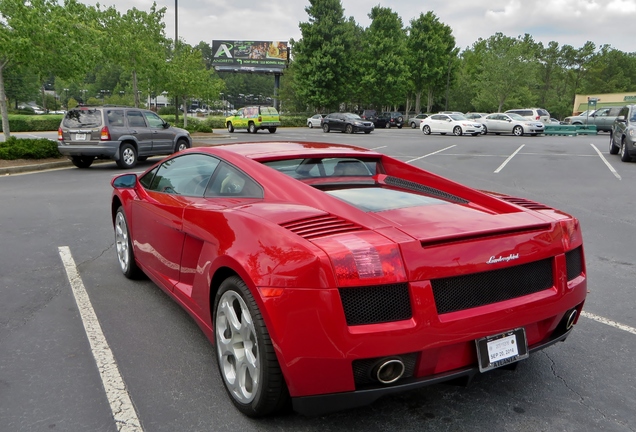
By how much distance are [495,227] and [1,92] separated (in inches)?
642

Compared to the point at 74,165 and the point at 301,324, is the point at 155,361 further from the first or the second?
the point at 74,165

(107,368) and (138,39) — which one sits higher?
(138,39)

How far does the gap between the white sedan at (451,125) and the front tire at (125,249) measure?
30.8 meters

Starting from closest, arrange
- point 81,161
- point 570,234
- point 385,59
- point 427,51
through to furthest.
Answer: point 570,234
point 81,161
point 385,59
point 427,51

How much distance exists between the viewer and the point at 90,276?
5086 millimetres

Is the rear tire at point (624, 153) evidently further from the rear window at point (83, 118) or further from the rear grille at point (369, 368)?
the rear grille at point (369, 368)

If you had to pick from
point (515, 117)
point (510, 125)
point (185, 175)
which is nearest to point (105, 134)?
point (185, 175)

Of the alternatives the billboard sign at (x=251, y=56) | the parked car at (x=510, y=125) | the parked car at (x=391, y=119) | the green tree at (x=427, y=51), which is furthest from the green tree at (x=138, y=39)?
the billboard sign at (x=251, y=56)

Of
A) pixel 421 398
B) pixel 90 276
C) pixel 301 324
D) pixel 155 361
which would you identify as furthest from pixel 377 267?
pixel 90 276

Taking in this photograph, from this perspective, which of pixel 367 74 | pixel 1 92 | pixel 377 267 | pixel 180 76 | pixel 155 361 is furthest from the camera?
pixel 367 74

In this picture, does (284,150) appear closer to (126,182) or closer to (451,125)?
(126,182)

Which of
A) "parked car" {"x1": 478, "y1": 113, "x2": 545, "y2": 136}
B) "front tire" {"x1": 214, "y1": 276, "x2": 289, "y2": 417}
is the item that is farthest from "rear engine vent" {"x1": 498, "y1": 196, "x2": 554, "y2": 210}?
"parked car" {"x1": 478, "y1": 113, "x2": 545, "y2": 136}

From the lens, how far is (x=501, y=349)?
8.26ft

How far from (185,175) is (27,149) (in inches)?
507
